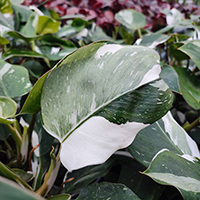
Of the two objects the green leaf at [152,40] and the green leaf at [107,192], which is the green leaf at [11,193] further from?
the green leaf at [152,40]

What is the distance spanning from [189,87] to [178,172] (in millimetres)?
285

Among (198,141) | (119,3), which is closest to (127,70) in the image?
(198,141)

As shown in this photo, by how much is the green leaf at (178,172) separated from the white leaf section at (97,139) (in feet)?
0.22

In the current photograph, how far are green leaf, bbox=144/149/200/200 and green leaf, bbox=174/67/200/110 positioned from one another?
0.53ft

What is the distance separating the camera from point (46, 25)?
707 mm

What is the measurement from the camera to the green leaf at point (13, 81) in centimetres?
41

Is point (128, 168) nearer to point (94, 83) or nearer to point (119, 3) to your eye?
point (94, 83)

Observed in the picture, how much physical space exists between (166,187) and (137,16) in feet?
2.30

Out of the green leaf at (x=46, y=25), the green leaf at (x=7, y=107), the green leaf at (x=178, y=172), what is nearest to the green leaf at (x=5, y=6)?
the green leaf at (x=46, y=25)

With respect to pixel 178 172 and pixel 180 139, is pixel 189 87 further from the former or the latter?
pixel 178 172

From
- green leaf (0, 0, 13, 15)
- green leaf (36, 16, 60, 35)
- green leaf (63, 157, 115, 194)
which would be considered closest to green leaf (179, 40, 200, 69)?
green leaf (63, 157, 115, 194)

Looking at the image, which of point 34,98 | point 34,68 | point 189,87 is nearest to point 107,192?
point 34,98

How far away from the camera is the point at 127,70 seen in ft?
0.98

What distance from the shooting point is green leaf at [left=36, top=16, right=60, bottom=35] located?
666 mm
